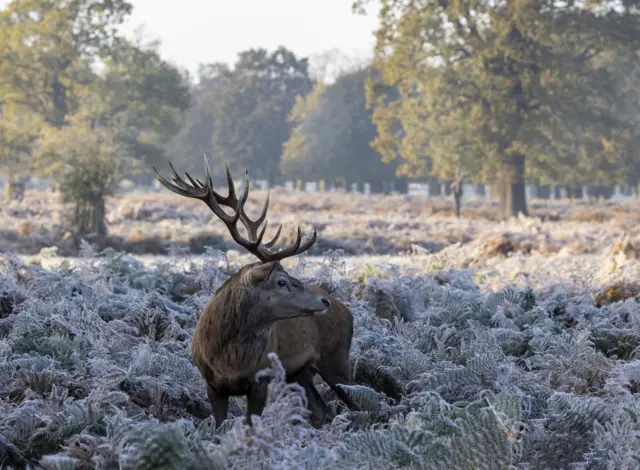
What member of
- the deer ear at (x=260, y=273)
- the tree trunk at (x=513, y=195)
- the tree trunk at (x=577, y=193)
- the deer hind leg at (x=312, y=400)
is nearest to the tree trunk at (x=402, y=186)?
the tree trunk at (x=577, y=193)

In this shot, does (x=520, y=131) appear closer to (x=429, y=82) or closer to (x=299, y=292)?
(x=429, y=82)

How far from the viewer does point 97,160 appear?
23.8 m

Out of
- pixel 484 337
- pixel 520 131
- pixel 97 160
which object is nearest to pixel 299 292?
pixel 484 337

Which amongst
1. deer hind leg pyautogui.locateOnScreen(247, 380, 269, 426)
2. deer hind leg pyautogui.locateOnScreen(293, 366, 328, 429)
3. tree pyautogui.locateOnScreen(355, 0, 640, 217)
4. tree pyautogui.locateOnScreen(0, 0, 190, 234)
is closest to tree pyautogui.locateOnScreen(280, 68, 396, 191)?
tree pyautogui.locateOnScreen(0, 0, 190, 234)

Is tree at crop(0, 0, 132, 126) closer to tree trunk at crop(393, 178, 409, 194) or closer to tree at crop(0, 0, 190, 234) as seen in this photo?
tree at crop(0, 0, 190, 234)

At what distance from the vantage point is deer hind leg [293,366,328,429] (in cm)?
581

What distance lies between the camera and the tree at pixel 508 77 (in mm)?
33156

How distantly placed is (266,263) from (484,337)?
290cm

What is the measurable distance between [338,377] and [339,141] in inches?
2360

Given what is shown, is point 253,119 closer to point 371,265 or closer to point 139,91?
point 139,91

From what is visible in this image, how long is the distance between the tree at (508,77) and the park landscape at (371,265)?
10cm

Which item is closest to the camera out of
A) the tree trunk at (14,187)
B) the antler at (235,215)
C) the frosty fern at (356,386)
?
the frosty fern at (356,386)

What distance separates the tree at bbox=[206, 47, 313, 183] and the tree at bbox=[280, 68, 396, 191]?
5760 mm

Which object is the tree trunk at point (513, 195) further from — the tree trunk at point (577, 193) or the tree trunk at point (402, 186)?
the tree trunk at point (402, 186)
